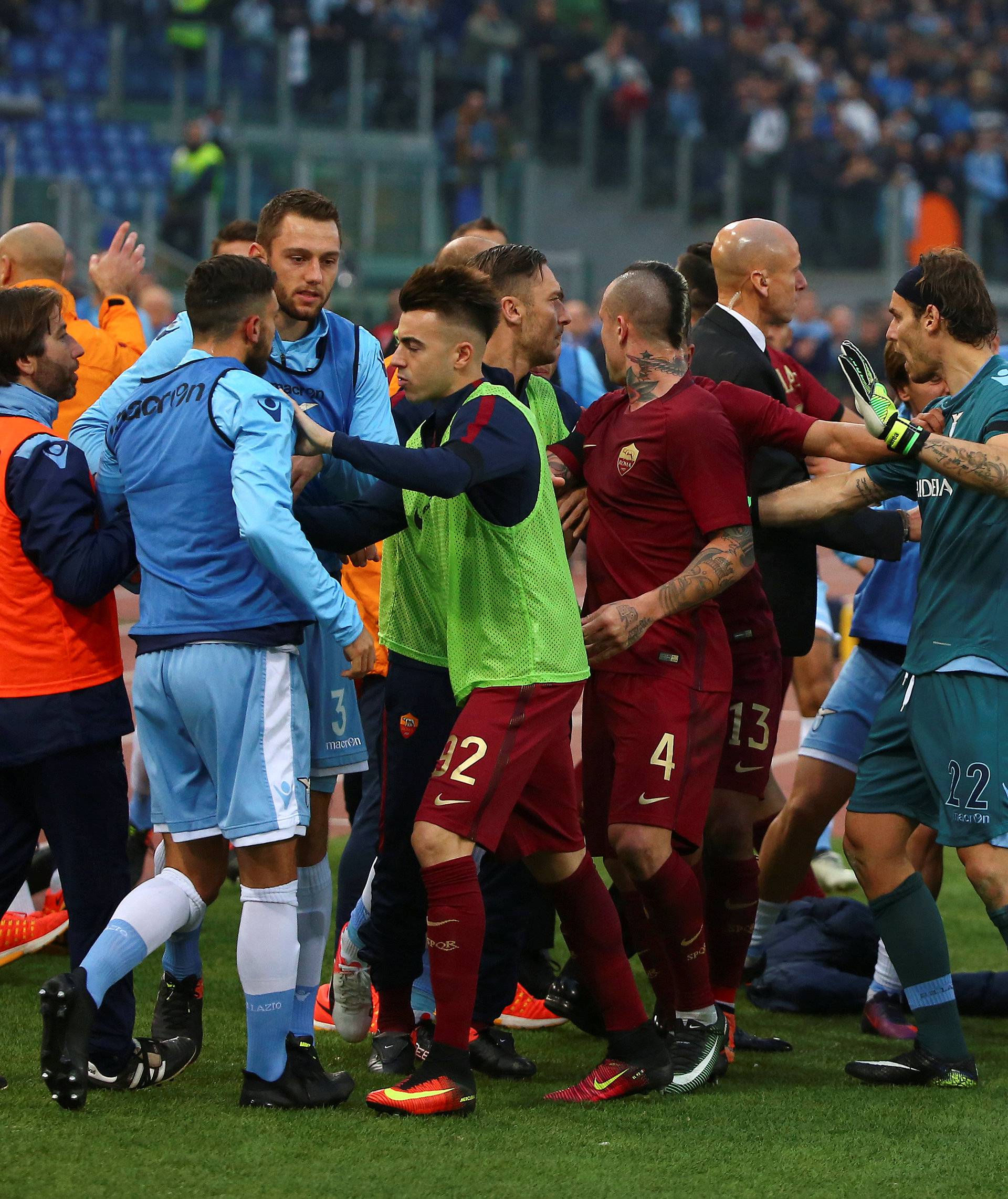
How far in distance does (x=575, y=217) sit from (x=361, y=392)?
18.1 meters

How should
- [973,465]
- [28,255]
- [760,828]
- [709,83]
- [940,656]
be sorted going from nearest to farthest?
[973,465] → [940,656] → [28,255] → [760,828] → [709,83]

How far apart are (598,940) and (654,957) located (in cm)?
52

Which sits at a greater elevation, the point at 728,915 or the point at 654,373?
the point at 654,373

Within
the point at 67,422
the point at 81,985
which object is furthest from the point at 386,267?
the point at 81,985

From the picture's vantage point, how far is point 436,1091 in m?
4.18

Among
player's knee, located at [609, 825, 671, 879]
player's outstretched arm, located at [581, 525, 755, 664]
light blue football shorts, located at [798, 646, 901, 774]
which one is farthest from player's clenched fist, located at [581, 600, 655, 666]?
light blue football shorts, located at [798, 646, 901, 774]

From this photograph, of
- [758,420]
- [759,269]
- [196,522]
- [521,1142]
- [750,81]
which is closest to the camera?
[521,1142]

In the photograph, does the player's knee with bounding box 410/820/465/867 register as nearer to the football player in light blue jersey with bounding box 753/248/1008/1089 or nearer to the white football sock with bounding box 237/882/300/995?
the white football sock with bounding box 237/882/300/995

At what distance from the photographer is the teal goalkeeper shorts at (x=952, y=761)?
4516mm

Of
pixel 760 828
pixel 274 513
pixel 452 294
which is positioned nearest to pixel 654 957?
pixel 760 828

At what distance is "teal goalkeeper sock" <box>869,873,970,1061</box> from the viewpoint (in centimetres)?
468

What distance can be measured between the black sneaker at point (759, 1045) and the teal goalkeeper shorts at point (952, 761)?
0.90 meters

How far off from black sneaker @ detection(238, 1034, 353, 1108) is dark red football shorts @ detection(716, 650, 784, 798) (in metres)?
1.53

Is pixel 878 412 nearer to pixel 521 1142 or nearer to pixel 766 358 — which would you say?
pixel 766 358
